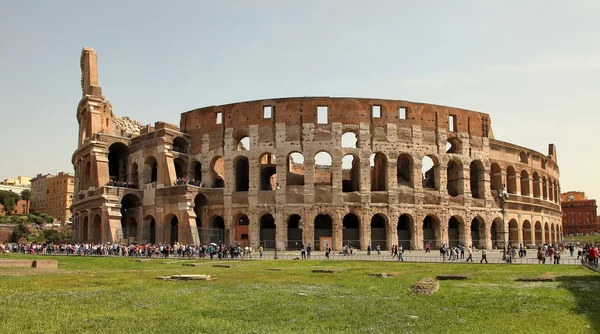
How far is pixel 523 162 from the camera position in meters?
56.0

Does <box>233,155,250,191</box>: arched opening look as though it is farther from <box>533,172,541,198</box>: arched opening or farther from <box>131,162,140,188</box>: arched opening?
<box>533,172,541,198</box>: arched opening

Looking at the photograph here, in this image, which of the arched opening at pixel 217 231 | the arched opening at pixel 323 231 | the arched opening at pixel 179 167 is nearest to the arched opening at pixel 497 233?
the arched opening at pixel 323 231

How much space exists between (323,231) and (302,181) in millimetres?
5997

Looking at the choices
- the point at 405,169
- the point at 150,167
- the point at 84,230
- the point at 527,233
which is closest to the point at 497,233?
the point at 527,233

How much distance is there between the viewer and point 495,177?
5369 centimetres

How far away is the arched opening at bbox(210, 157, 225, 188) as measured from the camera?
162 feet

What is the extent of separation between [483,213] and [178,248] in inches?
1063

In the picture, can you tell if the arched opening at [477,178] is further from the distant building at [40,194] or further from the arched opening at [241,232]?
the distant building at [40,194]

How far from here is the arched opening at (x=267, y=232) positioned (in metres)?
46.2

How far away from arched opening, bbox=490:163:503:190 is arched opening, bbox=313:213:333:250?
17.1 meters

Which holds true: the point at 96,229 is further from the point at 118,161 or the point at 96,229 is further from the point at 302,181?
the point at 302,181

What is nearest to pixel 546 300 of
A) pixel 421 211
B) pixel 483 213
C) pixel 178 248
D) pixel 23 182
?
pixel 178 248

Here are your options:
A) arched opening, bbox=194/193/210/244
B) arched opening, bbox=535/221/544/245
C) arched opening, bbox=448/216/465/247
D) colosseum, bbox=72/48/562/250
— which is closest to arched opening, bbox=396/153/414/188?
colosseum, bbox=72/48/562/250

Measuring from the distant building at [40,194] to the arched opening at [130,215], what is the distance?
83.5 meters
